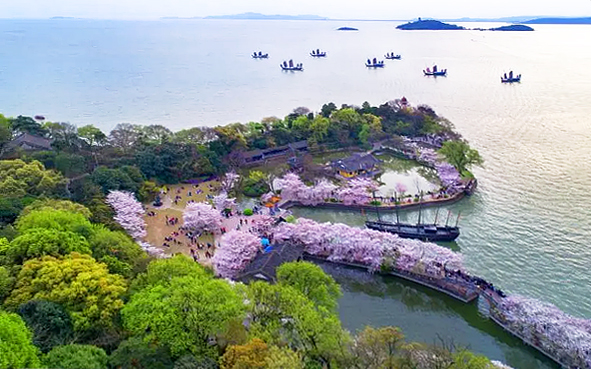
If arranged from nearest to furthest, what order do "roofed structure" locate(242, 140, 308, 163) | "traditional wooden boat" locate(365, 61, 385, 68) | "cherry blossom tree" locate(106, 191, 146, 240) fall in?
"cherry blossom tree" locate(106, 191, 146, 240) → "roofed structure" locate(242, 140, 308, 163) → "traditional wooden boat" locate(365, 61, 385, 68)

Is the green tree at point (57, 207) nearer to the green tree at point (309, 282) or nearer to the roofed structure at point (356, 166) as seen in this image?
the green tree at point (309, 282)

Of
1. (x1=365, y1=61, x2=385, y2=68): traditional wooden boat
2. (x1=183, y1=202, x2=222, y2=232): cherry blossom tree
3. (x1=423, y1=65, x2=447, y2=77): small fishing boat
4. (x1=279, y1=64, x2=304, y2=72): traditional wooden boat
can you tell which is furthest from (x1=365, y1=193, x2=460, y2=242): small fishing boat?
(x1=365, y1=61, x2=385, y2=68): traditional wooden boat

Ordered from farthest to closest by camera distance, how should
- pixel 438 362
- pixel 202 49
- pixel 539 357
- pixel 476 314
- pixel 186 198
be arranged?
1. pixel 202 49
2. pixel 186 198
3. pixel 476 314
4. pixel 539 357
5. pixel 438 362

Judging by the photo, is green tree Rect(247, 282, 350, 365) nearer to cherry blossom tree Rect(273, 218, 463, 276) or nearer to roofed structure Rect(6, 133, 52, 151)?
cherry blossom tree Rect(273, 218, 463, 276)

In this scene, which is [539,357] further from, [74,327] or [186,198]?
[186,198]

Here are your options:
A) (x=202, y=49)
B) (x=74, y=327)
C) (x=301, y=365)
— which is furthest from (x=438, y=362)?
(x=202, y=49)
